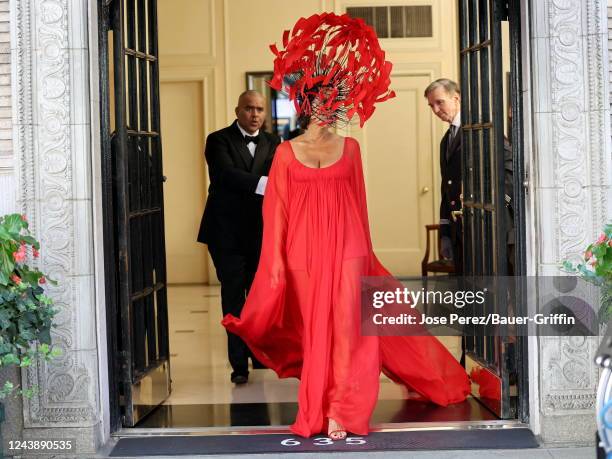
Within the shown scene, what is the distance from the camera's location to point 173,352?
8.37 m

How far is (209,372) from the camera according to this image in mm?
7410

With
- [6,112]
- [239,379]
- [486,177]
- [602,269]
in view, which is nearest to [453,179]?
[486,177]

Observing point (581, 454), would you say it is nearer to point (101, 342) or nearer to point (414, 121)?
point (101, 342)

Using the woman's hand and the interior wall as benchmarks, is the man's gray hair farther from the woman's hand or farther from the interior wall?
the interior wall

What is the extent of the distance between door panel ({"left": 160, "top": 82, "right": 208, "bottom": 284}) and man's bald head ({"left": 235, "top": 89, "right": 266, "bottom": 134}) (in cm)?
581

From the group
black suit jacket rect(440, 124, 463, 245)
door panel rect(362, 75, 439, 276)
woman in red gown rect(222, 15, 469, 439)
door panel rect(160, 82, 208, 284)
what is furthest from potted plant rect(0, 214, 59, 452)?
door panel rect(362, 75, 439, 276)

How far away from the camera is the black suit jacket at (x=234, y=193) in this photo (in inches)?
280

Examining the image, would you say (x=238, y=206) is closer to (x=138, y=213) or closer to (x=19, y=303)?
(x=138, y=213)

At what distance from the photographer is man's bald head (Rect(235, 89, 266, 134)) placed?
716 cm

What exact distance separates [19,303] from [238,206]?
2782mm

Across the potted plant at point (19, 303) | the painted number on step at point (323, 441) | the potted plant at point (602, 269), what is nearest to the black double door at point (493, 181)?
the potted plant at point (602, 269)

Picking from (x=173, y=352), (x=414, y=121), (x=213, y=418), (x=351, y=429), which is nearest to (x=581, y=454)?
A: (x=351, y=429)

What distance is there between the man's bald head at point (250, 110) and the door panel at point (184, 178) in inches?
229

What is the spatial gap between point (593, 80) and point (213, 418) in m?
2.70
